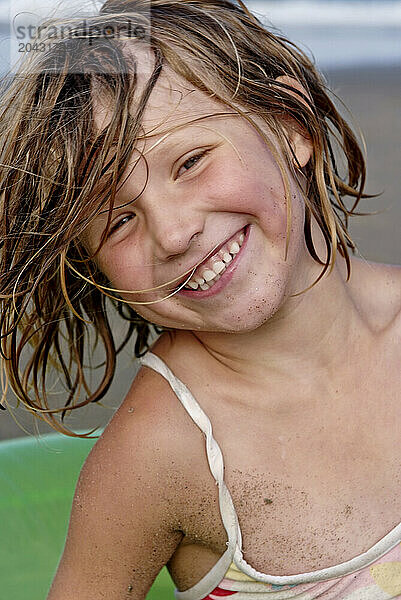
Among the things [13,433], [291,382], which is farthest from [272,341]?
[13,433]

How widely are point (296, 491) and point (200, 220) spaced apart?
291 mm

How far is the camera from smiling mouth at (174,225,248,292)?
0.77 metres

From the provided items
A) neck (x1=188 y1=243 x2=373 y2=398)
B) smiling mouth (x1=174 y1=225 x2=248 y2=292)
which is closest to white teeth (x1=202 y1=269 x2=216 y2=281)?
smiling mouth (x1=174 y1=225 x2=248 y2=292)

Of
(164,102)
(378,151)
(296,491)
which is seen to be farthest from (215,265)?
(378,151)

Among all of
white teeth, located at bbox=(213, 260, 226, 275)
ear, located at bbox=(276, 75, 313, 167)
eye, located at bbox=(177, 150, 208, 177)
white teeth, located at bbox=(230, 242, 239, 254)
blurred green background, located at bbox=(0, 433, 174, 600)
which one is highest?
eye, located at bbox=(177, 150, 208, 177)

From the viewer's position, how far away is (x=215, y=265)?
0.77 metres

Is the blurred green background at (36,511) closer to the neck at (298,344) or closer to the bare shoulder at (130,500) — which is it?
the bare shoulder at (130,500)

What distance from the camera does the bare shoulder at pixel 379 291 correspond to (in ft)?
3.19

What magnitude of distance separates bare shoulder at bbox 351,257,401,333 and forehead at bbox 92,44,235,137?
11.5 inches

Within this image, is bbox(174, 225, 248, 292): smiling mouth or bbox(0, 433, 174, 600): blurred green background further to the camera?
bbox(0, 433, 174, 600): blurred green background

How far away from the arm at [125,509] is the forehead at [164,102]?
0.88 feet

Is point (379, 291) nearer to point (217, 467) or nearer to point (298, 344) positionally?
point (298, 344)

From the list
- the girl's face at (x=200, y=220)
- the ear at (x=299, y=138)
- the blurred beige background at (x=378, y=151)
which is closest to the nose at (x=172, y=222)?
the girl's face at (x=200, y=220)

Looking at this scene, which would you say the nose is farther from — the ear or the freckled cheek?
the ear
